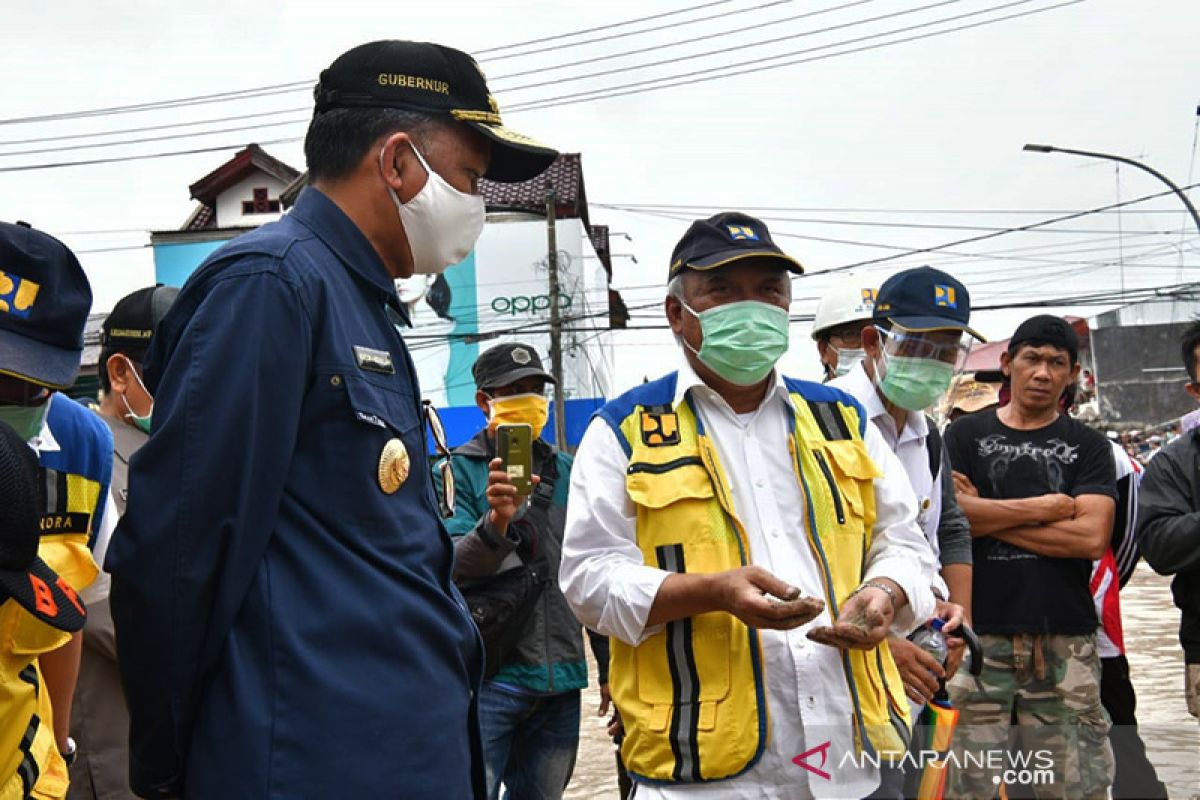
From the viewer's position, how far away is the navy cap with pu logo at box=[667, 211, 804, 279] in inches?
141

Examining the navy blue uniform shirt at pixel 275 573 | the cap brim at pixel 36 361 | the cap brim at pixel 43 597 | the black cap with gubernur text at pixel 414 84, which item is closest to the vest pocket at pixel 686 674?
the navy blue uniform shirt at pixel 275 573

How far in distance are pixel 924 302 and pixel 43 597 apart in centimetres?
355

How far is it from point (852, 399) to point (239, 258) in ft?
6.60

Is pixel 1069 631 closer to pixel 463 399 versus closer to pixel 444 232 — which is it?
pixel 444 232

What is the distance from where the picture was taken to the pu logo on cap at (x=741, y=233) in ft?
11.9

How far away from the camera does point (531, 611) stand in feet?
17.7

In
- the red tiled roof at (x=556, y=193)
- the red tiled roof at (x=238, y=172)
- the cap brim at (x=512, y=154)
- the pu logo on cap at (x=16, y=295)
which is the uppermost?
the red tiled roof at (x=238, y=172)

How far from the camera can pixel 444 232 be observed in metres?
2.66

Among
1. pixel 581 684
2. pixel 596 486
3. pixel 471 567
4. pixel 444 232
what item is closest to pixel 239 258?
pixel 444 232

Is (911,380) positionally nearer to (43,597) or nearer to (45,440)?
(45,440)

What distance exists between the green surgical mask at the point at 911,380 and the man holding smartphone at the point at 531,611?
1.41m

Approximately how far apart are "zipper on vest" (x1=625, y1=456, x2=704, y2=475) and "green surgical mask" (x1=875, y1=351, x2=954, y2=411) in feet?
5.77

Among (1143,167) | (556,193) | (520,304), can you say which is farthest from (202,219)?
(1143,167)

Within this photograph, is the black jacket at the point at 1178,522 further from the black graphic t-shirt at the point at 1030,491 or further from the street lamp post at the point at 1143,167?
the street lamp post at the point at 1143,167
